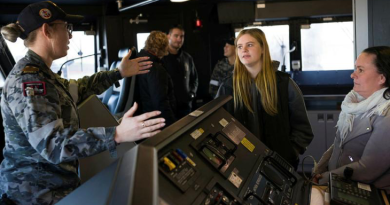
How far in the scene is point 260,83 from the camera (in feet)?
7.73

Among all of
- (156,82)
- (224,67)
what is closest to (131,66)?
(156,82)

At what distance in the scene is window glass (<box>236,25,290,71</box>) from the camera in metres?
5.96

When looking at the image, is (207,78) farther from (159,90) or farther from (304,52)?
(159,90)

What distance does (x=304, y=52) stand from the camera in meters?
5.89

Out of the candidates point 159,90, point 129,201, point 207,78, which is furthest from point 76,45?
point 129,201

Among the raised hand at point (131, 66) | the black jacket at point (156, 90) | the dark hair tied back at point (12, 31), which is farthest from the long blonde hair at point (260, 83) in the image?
the black jacket at point (156, 90)

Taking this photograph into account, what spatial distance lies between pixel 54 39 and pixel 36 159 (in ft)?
1.64

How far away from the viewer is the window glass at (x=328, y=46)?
5.73 m

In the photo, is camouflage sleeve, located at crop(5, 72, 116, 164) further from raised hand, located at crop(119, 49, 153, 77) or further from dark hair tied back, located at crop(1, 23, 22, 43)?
raised hand, located at crop(119, 49, 153, 77)

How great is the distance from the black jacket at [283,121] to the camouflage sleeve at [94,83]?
0.66m

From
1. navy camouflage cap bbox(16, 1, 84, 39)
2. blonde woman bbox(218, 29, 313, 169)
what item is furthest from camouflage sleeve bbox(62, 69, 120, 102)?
blonde woman bbox(218, 29, 313, 169)

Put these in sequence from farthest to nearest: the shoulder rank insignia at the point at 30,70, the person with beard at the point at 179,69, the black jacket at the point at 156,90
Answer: the person with beard at the point at 179,69
the black jacket at the point at 156,90
the shoulder rank insignia at the point at 30,70

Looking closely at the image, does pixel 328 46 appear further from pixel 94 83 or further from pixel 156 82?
pixel 94 83

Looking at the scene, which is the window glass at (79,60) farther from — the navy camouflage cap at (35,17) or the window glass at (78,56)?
the navy camouflage cap at (35,17)
